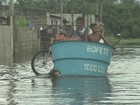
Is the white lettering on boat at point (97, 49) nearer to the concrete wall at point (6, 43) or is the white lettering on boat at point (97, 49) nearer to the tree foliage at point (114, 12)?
the concrete wall at point (6, 43)

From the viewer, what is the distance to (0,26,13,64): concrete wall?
30422mm

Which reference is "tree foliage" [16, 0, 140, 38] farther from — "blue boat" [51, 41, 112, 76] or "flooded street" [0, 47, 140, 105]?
"flooded street" [0, 47, 140, 105]

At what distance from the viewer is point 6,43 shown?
32.0 metres

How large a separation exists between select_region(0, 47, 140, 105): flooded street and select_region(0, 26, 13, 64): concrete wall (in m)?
12.2

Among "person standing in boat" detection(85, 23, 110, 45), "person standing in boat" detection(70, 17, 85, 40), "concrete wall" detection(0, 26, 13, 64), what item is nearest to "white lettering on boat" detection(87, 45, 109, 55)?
"person standing in boat" detection(85, 23, 110, 45)

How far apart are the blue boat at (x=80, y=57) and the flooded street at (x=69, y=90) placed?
12.2 inches

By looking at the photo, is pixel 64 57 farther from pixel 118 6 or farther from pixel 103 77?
pixel 118 6

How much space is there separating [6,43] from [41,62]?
14496mm

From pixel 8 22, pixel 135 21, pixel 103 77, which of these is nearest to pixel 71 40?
pixel 103 77

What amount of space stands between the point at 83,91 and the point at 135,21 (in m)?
101

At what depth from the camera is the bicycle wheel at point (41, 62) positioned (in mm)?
17969

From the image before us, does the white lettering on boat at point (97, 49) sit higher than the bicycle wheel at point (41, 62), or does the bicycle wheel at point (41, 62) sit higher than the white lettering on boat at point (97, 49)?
the white lettering on boat at point (97, 49)

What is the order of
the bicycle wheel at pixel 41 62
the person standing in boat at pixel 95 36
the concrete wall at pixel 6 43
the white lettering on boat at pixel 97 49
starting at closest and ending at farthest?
the white lettering on boat at pixel 97 49 → the person standing in boat at pixel 95 36 → the bicycle wheel at pixel 41 62 → the concrete wall at pixel 6 43

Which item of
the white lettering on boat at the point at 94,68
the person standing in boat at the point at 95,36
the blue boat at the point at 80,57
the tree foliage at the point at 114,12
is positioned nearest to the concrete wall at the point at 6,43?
the person standing in boat at the point at 95,36
